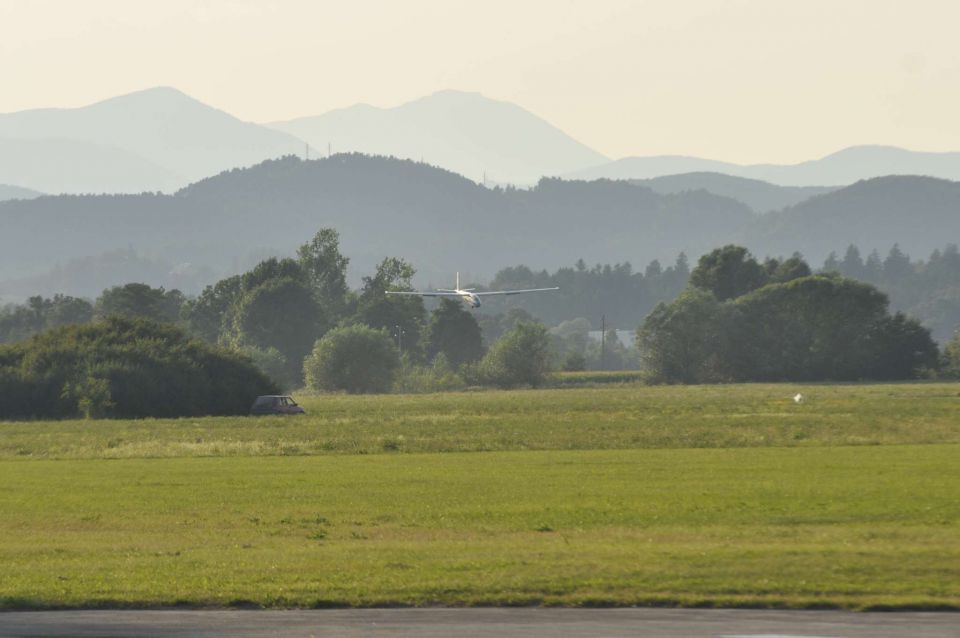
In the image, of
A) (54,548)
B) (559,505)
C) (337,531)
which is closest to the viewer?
(54,548)

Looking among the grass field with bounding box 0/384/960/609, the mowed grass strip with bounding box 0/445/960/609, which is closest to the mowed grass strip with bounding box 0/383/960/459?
the grass field with bounding box 0/384/960/609

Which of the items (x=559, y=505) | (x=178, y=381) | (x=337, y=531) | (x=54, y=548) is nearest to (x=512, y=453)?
(x=559, y=505)

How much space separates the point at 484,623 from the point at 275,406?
93367 mm

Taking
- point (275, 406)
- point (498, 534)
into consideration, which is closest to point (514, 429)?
point (275, 406)

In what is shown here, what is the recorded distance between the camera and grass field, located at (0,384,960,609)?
92.9 feet

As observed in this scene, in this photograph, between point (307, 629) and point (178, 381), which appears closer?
point (307, 629)

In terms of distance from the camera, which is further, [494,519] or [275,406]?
[275,406]

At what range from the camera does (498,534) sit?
3659 cm

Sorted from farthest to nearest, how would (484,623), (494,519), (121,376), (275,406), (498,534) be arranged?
(121,376)
(275,406)
(494,519)
(498,534)
(484,623)

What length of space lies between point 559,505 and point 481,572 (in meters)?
13.4

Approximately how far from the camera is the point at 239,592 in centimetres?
2827

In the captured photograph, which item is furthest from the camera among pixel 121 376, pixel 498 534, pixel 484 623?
pixel 121 376

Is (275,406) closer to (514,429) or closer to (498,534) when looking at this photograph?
(514,429)

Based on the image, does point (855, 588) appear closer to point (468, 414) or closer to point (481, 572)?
point (481, 572)
